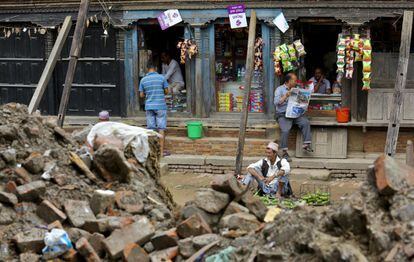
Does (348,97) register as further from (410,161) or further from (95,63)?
(95,63)

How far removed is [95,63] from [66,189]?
28.3 ft

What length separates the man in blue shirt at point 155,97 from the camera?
1561 cm

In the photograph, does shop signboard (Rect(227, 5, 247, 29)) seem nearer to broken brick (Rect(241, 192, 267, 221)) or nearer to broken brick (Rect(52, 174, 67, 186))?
broken brick (Rect(52, 174, 67, 186))

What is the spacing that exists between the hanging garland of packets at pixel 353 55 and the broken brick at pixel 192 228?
27.0 ft

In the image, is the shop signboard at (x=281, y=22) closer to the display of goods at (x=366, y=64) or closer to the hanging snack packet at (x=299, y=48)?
the hanging snack packet at (x=299, y=48)

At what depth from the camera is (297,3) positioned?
15281 millimetres

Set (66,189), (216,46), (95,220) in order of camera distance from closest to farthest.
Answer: (95,220), (66,189), (216,46)

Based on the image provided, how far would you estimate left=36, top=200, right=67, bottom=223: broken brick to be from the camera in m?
7.95

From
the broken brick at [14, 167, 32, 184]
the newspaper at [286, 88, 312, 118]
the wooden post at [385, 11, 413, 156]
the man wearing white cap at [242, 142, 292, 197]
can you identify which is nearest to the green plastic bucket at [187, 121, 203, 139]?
the newspaper at [286, 88, 312, 118]

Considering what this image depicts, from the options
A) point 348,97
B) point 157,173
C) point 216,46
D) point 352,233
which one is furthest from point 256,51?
point 352,233

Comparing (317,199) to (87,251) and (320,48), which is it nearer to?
(320,48)

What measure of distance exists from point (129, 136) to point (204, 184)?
483 centimetres

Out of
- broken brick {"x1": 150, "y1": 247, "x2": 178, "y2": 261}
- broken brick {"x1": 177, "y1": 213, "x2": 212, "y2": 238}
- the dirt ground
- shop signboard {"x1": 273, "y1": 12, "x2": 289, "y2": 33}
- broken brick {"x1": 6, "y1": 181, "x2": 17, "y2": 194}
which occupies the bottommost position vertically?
the dirt ground

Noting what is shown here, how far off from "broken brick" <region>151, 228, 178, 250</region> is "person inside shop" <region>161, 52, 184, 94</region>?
949cm
